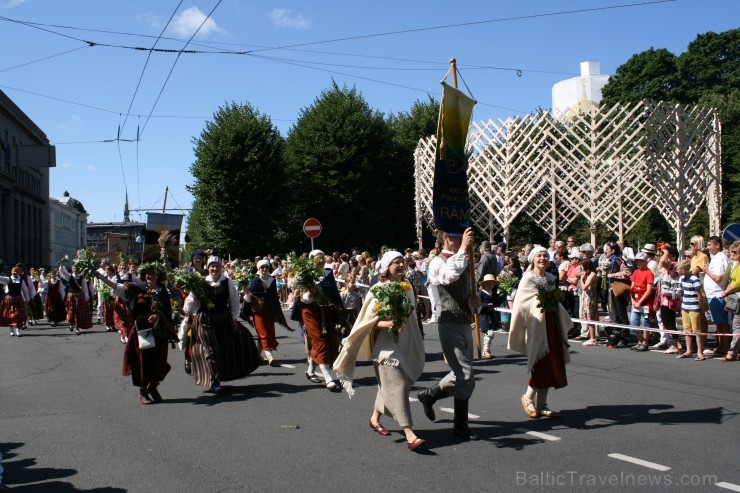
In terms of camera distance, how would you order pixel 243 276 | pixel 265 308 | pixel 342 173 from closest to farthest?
pixel 265 308 → pixel 243 276 → pixel 342 173

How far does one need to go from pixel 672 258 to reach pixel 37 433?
33.7ft

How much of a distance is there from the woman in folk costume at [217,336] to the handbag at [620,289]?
7.04 metres

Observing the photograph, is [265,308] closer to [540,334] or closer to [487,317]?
[487,317]

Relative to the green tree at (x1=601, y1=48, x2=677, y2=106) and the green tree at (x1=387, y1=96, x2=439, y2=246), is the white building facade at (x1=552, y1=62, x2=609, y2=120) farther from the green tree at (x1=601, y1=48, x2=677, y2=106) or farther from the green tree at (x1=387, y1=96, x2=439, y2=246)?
the green tree at (x1=387, y1=96, x2=439, y2=246)

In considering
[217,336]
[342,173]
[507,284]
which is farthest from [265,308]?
[342,173]

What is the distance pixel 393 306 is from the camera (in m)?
6.71

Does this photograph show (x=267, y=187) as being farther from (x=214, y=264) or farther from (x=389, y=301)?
(x=389, y=301)

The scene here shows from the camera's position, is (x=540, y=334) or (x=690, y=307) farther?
(x=690, y=307)

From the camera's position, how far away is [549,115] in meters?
23.7

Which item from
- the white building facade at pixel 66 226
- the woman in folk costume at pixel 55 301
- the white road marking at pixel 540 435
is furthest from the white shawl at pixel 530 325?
the white building facade at pixel 66 226

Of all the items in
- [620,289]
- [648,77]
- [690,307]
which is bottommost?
[690,307]

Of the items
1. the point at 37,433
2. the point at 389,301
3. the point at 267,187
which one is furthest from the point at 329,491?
the point at 267,187

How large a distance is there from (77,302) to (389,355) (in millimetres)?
15250

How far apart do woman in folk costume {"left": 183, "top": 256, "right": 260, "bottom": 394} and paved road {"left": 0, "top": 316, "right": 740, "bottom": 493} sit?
0.93 ft
